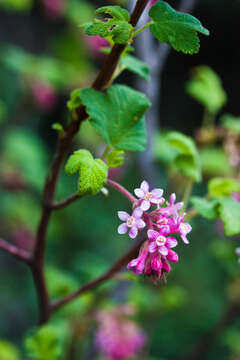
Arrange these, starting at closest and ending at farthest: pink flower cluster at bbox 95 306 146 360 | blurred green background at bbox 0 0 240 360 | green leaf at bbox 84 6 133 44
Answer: green leaf at bbox 84 6 133 44 → pink flower cluster at bbox 95 306 146 360 → blurred green background at bbox 0 0 240 360

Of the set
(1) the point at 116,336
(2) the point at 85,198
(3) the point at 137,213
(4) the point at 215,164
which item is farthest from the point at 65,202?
(2) the point at 85,198

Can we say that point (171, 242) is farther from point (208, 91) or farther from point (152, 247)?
point (208, 91)

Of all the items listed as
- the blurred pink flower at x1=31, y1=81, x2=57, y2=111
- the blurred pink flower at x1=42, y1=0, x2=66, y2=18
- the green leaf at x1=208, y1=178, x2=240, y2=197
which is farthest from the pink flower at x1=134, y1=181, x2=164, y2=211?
the blurred pink flower at x1=42, y1=0, x2=66, y2=18

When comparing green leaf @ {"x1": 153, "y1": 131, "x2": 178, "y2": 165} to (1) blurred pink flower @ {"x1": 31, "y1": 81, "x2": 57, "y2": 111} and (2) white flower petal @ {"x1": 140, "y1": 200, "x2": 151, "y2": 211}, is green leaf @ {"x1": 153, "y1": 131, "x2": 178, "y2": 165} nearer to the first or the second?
(2) white flower petal @ {"x1": 140, "y1": 200, "x2": 151, "y2": 211}

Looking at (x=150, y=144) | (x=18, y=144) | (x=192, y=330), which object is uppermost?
(x=150, y=144)

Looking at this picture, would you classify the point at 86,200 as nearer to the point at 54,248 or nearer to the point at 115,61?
the point at 54,248

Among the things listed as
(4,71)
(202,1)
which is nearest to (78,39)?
(4,71)

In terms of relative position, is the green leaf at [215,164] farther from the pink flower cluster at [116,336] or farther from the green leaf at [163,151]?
the pink flower cluster at [116,336]
